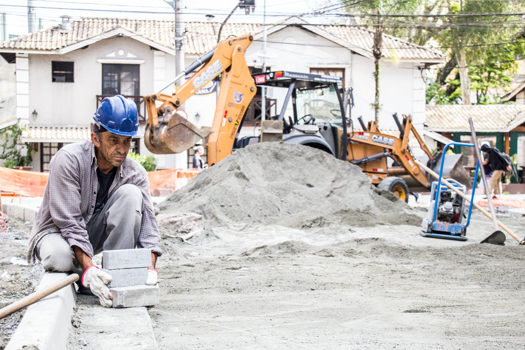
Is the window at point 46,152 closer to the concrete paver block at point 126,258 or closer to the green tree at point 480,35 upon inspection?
the green tree at point 480,35

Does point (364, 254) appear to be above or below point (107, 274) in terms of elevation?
below

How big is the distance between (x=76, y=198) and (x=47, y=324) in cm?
123

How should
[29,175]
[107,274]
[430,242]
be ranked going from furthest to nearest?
[29,175] → [430,242] → [107,274]

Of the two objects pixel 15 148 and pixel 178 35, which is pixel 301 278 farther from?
pixel 15 148

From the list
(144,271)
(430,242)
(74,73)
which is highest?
(74,73)

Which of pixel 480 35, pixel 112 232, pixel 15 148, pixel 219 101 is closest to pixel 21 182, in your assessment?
pixel 219 101

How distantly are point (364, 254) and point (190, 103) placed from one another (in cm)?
2185

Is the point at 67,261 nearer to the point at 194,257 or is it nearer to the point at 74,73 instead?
the point at 194,257

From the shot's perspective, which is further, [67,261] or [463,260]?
[463,260]

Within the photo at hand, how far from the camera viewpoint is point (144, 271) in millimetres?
4121

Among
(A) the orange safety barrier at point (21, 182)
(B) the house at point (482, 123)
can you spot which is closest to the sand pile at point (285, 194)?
(A) the orange safety barrier at point (21, 182)

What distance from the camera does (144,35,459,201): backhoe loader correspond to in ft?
37.9

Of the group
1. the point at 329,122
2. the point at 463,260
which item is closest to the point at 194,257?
the point at 463,260

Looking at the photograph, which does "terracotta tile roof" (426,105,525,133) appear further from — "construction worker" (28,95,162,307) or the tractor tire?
"construction worker" (28,95,162,307)
